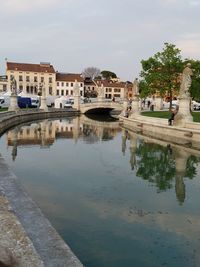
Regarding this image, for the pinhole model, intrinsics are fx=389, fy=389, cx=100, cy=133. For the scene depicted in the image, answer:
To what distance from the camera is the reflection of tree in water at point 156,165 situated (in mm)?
→ 15277

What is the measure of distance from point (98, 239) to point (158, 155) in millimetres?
13249

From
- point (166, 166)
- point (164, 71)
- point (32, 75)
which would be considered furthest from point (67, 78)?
point (166, 166)

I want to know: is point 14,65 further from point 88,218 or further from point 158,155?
point 88,218

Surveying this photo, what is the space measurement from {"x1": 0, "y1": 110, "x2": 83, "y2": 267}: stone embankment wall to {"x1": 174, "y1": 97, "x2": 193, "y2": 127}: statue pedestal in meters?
18.7

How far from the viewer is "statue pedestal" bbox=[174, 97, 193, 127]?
90.0 ft

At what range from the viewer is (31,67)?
4705 inches

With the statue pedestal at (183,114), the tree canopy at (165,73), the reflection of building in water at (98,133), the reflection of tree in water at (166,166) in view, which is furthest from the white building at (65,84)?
the reflection of tree in water at (166,166)

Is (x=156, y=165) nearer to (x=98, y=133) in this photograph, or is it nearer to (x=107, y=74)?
(x=98, y=133)

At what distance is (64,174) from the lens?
1599cm

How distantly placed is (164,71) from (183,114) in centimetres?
2055

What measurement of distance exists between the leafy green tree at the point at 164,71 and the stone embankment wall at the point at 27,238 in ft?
125

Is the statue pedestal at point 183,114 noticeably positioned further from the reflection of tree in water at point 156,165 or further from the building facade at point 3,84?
the building facade at point 3,84

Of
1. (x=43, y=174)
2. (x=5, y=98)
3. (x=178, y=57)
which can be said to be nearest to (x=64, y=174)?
(x=43, y=174)

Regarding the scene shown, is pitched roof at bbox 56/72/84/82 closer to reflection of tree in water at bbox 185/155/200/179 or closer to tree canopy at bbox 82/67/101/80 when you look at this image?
tree canopy at bbox 82/67/101/80
